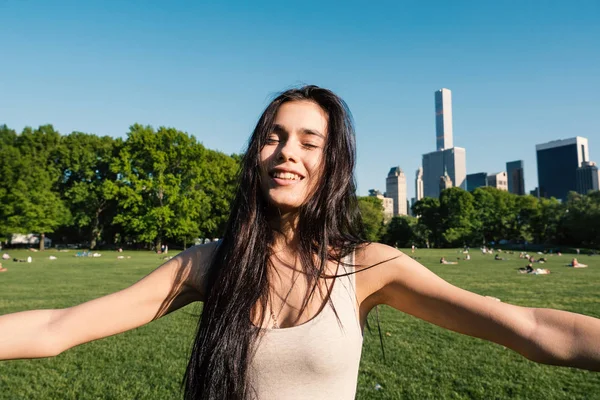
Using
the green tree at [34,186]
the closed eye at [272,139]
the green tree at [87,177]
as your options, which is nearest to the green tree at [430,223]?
the green tree at [87,177]

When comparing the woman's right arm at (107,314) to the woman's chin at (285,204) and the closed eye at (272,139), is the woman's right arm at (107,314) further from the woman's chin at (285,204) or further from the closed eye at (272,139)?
the closed eye at (272,139)

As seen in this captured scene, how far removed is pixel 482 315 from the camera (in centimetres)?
140

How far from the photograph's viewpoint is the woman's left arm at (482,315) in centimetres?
124

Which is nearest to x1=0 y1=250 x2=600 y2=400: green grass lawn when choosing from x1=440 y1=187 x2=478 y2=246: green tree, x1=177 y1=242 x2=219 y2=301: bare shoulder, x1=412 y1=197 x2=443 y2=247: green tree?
x1=177 y1=242 x2=219 y2=301: bare shoulder

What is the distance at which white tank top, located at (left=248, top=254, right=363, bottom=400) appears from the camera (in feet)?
4.77

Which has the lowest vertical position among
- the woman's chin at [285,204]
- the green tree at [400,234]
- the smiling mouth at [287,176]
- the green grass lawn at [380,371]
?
the green grass lawn at [380,371]

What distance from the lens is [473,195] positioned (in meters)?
77.8

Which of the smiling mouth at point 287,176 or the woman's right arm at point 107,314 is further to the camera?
the smiling mouth at point 287,176

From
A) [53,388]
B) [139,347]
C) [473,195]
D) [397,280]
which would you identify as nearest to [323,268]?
[397,280]

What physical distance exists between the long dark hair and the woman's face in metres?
0.03

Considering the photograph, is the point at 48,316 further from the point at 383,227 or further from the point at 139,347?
the point at 383,227

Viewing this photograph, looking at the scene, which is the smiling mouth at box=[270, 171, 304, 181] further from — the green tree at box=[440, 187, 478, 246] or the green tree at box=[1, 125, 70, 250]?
Result: the green tree at box=[440, 187, 478, 246]

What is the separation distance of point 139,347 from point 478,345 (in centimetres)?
595

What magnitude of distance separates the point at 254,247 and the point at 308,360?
1.69 ft
